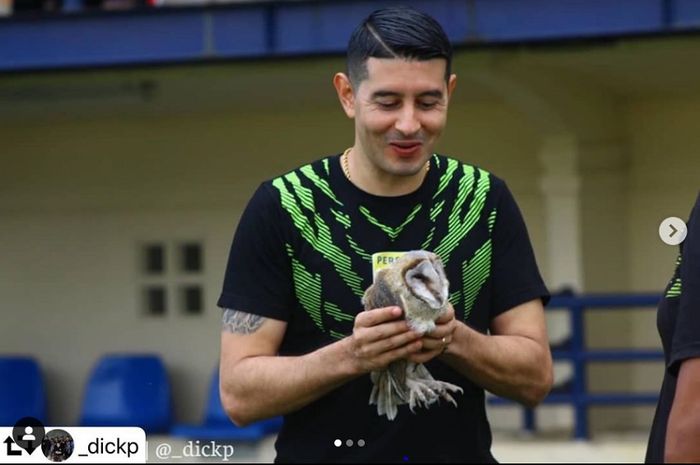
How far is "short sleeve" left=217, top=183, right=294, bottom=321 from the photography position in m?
2.73

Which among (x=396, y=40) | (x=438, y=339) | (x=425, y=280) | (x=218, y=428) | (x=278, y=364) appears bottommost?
(x=218, y=428)

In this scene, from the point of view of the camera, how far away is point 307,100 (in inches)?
433

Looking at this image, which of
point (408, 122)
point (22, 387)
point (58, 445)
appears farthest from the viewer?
point (22, 387)

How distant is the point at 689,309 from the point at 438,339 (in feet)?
1.35

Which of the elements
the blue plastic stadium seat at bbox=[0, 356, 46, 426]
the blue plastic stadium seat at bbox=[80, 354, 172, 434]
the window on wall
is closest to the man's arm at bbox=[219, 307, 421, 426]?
the blue plastic stadium seat at bbox=[80, 354, 172, 434]

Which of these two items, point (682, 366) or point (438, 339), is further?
point (438, 339)

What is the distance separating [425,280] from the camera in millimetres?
2395

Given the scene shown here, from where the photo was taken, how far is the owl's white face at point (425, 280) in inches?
94.0

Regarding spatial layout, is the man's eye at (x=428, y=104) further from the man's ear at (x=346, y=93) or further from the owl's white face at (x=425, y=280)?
the owl's white face at (x=425, y=280)

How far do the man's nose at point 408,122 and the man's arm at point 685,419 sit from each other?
643 mm

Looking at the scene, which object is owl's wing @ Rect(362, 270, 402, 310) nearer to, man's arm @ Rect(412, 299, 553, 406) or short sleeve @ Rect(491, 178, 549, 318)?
man's arm @ Rect(412, 299, 553, 406)

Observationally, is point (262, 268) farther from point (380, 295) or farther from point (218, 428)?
point (218, 428)

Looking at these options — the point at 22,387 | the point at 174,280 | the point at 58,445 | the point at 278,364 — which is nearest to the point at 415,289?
the point at 278,364

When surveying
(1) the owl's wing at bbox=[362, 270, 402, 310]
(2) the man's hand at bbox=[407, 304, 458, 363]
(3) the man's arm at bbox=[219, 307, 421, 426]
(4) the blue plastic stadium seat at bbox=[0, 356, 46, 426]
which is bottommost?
(4) the blue plastic stadium seat at bbox=[0, 356, 46, 426]
